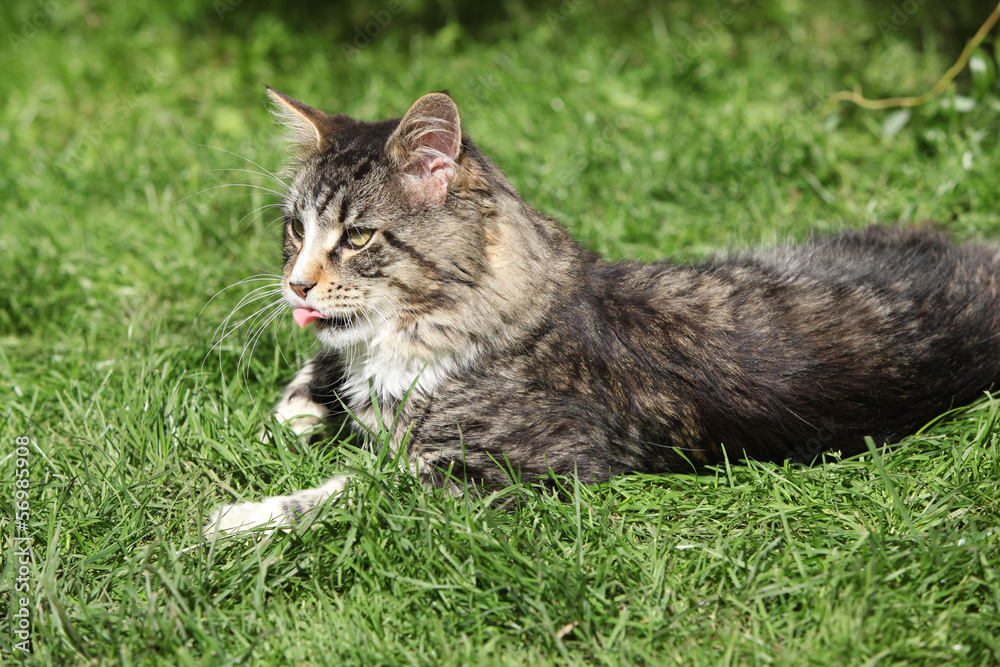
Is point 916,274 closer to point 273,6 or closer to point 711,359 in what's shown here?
point 711,359

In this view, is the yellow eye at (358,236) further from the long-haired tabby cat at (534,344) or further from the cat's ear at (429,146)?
the cat's ear at (429,146)

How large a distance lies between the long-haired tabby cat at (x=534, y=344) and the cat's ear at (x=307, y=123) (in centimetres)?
4

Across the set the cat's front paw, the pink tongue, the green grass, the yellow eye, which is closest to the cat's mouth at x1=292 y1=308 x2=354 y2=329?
the pink tongue

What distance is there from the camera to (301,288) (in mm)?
2574

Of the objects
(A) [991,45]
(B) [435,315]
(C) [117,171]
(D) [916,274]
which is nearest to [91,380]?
(B) [435,315]

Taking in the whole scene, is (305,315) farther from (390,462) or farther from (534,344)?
(534,344)

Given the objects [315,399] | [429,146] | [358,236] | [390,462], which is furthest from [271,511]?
[429,146]

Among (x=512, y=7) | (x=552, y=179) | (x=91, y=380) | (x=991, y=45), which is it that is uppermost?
(x=991, y=45)

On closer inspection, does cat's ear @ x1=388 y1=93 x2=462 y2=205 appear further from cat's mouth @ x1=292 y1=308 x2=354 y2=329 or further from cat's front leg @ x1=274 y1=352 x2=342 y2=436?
cat's front leg @ x1=274 y1=352 x2=342 y2=436

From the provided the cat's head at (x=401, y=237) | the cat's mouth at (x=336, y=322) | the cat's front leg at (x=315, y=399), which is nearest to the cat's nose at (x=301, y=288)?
the cat's head at (x=401, y=237)

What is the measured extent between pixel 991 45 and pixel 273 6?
4.88 meters

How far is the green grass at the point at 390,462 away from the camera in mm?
2170

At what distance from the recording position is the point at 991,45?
492cm

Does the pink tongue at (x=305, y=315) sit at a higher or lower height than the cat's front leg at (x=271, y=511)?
higher
